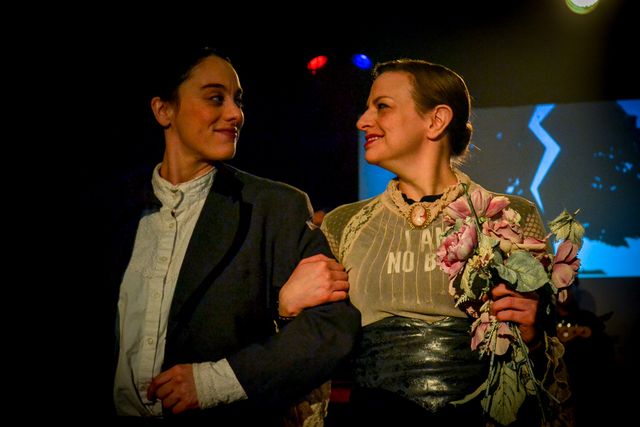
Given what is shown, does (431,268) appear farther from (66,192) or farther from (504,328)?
(66,192)

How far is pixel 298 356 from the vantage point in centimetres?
168

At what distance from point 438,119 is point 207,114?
88cm

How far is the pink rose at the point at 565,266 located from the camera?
4.96 ft

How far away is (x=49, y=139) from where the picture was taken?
2.45 metres

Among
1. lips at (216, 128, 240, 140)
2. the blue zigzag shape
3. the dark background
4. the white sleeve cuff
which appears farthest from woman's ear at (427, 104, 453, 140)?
the blue zigzag shape

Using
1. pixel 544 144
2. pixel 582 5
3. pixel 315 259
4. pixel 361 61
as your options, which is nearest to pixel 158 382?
pixel 315 259

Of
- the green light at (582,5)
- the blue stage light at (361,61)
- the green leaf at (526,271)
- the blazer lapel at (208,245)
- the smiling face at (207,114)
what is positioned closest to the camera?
the green leaf at (526,271)

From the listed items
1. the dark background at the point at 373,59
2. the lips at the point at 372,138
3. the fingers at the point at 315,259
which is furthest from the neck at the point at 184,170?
the dark background at the point at 373,59

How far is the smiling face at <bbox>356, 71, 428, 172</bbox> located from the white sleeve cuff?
965mm

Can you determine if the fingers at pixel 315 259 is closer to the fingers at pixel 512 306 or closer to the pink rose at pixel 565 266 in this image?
the fingers at pixel 512 306

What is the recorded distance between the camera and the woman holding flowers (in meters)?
1.56

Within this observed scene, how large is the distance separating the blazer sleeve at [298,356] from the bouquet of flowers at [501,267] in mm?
379

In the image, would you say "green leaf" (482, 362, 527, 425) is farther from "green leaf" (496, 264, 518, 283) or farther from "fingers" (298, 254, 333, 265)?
"fingers" (298, 254, 333, 265)

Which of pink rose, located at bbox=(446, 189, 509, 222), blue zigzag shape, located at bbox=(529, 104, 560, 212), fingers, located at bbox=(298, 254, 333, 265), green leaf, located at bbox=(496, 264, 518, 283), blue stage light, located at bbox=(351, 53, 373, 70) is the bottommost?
green leaf, located at bbox=(496, 264, 518, 283)
